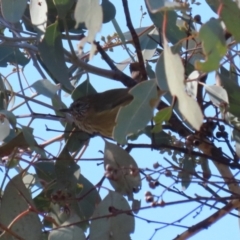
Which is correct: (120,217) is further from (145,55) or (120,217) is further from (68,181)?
(145,55)

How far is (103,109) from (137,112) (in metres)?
1.62

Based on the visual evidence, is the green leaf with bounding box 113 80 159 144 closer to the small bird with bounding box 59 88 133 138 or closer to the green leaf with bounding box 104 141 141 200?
the green leaf with bounding box 104 141 141 200

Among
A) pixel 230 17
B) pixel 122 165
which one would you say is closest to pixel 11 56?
pixel 122 165

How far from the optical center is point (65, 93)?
234 centimetres

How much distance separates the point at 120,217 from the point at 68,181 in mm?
253

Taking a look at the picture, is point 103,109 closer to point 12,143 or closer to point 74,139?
point 74,139

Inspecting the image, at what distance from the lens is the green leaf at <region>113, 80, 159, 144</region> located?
1.34 meters

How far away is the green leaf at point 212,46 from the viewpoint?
39.2 inches

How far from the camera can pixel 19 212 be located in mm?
1835

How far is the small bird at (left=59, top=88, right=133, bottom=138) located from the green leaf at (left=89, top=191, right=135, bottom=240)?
2.96ft

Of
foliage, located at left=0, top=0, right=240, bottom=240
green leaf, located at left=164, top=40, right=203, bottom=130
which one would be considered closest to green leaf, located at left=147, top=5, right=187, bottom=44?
foliage, located at left=0, top=0, right=240, bottom=240

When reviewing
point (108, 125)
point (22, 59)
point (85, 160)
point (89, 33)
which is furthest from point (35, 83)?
point (108, 125)

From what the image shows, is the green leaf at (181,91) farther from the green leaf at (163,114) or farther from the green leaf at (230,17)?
the green leaf at (163,114)

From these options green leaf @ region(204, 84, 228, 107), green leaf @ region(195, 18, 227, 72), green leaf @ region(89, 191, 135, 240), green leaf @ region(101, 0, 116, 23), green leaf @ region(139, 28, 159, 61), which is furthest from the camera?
green leaf @ region(139, 28, 159, 61)
